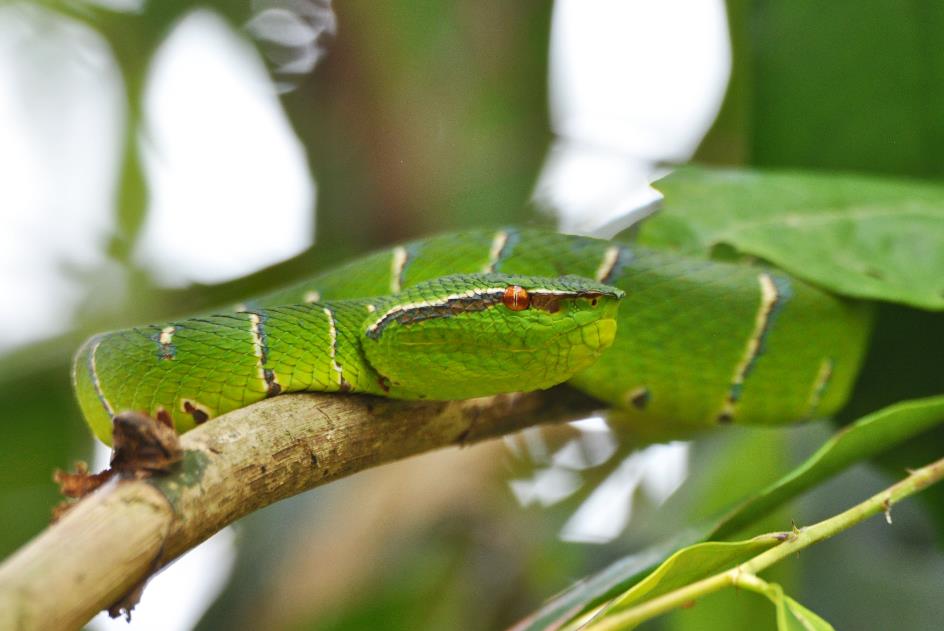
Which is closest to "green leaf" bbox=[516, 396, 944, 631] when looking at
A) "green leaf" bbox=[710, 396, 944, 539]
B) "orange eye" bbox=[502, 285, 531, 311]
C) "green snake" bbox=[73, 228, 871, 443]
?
"green leaf" bbox=[710, 396, 944, 539]

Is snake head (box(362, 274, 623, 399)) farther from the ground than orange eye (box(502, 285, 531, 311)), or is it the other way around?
orange eye (box(502, 285, 531, 311))

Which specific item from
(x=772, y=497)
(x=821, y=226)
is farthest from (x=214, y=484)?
(x=821, y=226)

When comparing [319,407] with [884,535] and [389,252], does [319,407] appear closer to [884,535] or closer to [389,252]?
[389,252]

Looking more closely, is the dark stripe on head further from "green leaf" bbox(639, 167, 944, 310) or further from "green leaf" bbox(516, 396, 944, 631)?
"green leaf" bbox(639, 167, 944, 310)

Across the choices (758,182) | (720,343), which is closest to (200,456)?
(720,343)

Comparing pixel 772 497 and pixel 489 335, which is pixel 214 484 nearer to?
pixel 489 335

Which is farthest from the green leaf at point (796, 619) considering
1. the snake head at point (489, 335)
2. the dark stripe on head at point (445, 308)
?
the dark stripe on head at point (445, 308)
